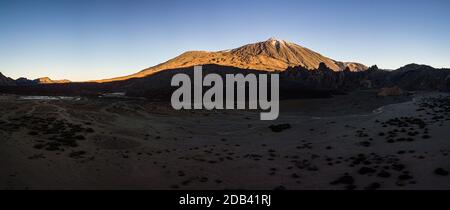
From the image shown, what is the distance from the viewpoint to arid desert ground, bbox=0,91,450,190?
22469 mm

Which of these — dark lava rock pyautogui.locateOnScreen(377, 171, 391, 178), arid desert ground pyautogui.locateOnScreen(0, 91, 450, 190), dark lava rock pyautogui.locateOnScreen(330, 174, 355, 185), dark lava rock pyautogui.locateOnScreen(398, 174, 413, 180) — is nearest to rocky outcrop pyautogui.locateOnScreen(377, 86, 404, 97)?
arid desert ground pyautogui.locateOnScreen(0, 91, 450, 190)

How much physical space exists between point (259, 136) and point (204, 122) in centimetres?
1343

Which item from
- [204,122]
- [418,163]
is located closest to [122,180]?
[418,163]

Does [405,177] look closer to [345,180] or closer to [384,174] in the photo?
[384,174]

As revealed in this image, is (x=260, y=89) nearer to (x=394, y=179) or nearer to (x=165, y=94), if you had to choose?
(x=165, y=94)

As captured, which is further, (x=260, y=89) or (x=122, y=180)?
(x=260, y=89)

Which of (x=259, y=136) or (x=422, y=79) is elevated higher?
(x=422, y=79)

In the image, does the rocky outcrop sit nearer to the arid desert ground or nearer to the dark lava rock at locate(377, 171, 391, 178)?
the arid desert ground

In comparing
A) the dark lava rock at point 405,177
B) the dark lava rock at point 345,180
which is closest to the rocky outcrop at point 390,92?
the dark lava rock at point 405,177

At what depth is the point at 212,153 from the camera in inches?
1280

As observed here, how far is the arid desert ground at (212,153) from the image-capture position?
22.5m

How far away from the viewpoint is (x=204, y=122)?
53812 millimetres

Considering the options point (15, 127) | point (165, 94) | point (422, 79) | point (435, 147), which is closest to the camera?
point (435, 147)

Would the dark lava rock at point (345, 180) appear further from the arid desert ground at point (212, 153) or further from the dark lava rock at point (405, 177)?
the dark lava rock at point (405, 177)
